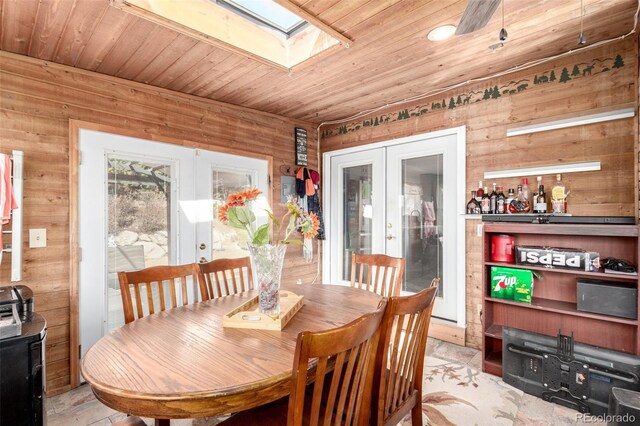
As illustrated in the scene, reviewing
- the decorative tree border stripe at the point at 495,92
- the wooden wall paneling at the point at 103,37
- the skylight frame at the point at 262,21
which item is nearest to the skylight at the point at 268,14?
the skylight frame at the point at 262,21

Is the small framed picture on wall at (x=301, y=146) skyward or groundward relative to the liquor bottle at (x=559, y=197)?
skyward

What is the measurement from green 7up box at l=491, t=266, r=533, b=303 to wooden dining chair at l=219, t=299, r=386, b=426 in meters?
1.85

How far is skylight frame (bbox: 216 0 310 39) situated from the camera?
2250 mm

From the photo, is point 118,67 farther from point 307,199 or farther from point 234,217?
point 307,199

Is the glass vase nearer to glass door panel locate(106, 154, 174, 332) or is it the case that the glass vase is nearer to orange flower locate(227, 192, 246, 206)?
orange flower locate(227, 192, 246, 206)

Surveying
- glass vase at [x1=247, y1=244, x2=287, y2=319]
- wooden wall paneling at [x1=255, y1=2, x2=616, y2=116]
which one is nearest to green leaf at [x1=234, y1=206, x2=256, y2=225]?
glass vase at [x1=247, y1=244, x2=287, y2=319]

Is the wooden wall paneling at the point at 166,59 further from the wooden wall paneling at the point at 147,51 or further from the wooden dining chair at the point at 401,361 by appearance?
the wooden dining chair at the point at 401,361

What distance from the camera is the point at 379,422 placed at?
4.37ft

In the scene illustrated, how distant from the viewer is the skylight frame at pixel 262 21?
225cm

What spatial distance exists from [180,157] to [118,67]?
0.88 m

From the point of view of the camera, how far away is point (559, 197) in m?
2.56

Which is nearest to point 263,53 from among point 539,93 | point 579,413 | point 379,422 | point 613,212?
point 539,93

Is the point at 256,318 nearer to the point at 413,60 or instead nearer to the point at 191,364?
the point at 191,364

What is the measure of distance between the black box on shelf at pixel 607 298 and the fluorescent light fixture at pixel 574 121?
1208 millimetres
